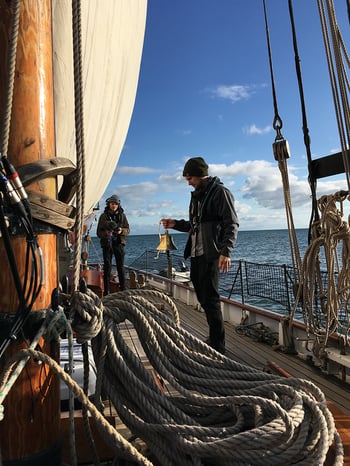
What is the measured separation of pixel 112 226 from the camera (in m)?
4.74

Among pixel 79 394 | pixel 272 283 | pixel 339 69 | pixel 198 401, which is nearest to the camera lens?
pixel 79 394

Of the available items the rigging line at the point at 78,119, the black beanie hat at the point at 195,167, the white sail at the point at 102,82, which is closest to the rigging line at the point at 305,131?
the black beanie hat at the point at 195,167

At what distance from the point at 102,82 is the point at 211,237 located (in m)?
1.38

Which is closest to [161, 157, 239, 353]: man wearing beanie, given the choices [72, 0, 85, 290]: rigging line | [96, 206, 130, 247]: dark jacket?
[72, 0, 85, 290]: rigging line

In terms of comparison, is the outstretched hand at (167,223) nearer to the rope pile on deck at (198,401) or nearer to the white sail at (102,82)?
the white sail at (102,82)

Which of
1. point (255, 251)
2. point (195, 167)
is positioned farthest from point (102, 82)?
point (255, 251)

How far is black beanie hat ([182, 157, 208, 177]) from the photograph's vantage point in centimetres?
257

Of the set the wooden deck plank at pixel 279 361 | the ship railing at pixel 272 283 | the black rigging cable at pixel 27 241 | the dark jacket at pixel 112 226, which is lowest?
the wooden deck plank at pixel 279 361

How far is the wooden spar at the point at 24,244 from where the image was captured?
2.75ft

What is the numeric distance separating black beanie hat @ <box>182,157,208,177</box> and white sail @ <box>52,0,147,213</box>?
0.66 metres

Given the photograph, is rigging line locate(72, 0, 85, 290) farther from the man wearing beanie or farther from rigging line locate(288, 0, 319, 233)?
rigging line locate(288, 0, 319, 233)

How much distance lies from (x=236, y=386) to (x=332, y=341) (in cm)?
208

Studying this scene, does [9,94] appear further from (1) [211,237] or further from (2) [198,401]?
(1) [211,237]

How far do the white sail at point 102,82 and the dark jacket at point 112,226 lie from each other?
5.76 ft
